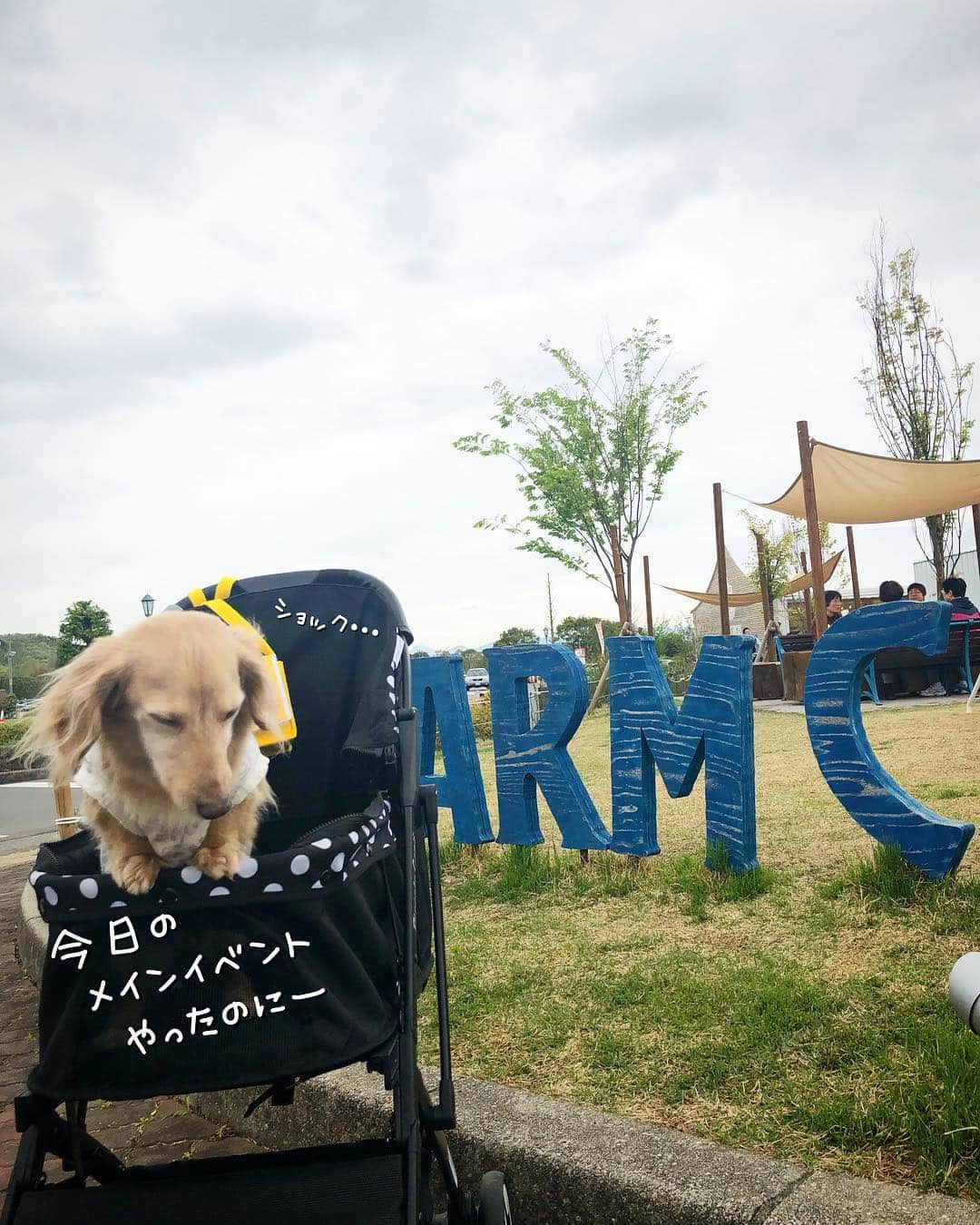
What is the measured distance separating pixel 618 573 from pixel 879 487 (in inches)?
404

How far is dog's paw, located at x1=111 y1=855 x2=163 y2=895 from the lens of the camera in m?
1.76

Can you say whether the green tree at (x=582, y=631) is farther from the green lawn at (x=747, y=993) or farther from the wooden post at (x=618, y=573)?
the green lawn at (x=747, y=993)

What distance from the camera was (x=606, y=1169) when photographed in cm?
218

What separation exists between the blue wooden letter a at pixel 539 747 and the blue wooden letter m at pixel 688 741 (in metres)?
0.20

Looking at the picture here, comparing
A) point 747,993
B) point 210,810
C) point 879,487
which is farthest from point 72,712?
point 879,487

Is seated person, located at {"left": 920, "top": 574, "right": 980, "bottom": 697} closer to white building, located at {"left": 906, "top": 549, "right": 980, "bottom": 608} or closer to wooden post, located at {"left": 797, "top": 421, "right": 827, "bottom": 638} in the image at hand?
wooden post, located at {"left": 797, "top": 421, "right": 827, "bottom": 638}

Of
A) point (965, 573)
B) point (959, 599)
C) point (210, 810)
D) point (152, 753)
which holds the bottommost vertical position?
point (210, 810)

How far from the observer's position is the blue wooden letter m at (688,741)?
4.50m

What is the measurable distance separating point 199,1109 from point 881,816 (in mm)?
2991

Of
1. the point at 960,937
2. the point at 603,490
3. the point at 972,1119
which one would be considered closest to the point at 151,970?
the point at 972,1119

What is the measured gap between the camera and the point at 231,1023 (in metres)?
1.71

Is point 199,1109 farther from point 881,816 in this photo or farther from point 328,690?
point 881,816

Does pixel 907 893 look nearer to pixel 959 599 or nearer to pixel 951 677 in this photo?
pixel 959 599

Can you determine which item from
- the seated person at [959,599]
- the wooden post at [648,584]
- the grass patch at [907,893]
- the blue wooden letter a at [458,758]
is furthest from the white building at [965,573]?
the grass patch at [907,893]
